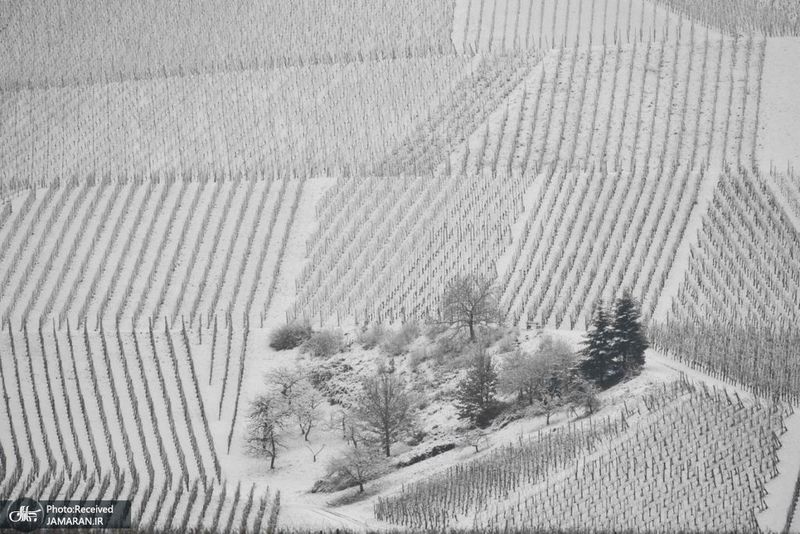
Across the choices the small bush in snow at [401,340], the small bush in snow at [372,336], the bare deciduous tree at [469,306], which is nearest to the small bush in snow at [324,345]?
the small bush in snow at [372,336]

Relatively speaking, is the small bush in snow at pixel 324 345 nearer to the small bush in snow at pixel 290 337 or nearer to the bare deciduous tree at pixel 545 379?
the small bush in snow at pixel 290 337

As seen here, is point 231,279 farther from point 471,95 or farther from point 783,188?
point 783,188

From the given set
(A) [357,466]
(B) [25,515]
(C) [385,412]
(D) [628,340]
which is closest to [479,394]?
(C) [385,412]

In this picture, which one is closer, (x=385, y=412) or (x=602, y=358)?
(x=602, y=358)

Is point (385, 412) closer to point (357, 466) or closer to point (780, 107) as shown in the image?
point (357, 466)

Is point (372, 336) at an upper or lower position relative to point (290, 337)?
upper

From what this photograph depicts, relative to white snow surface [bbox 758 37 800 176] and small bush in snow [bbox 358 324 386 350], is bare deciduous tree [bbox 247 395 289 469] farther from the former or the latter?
white snow surface [bbox 758 37 800 176]

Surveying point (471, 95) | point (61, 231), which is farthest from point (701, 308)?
point (61, 231)
